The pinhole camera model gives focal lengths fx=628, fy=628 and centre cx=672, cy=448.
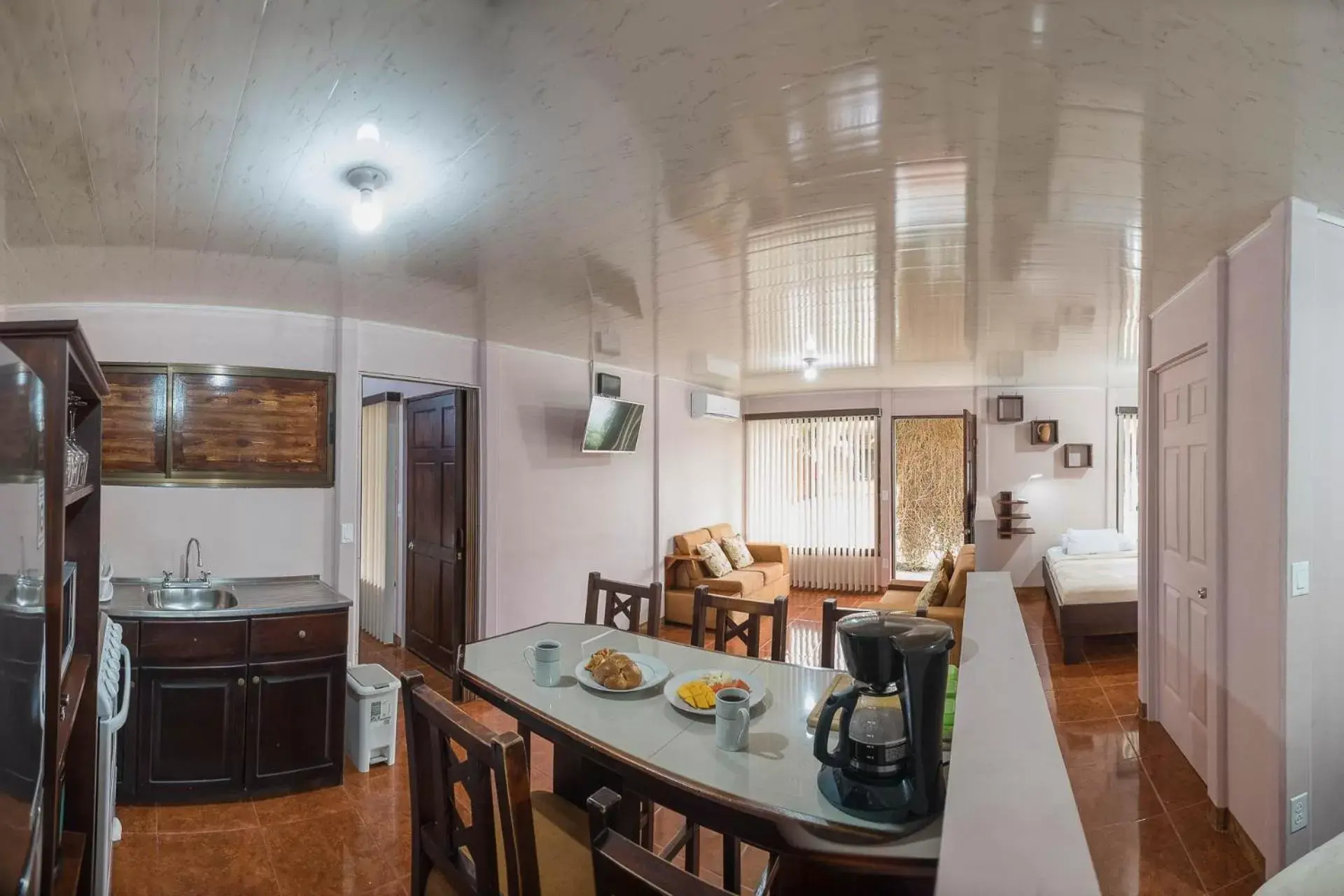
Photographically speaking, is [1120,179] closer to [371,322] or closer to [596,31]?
[596,31]

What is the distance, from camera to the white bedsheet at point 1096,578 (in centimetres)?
464

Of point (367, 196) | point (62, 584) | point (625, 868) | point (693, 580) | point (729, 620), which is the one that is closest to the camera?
point (625, 868)

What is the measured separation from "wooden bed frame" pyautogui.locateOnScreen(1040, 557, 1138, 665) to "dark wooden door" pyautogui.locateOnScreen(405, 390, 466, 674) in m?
4.32

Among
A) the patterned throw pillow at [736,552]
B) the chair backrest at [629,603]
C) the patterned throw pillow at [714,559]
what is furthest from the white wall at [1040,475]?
the chair backrest at [629,603]

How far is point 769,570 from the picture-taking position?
6387 mm

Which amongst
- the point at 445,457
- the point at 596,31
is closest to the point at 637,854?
the point at 596,31

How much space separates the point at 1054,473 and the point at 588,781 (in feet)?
22.0

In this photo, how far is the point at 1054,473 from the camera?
22.5ft

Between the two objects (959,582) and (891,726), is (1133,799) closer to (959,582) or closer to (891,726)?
(959,582)

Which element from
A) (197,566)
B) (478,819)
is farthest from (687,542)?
(478,819)

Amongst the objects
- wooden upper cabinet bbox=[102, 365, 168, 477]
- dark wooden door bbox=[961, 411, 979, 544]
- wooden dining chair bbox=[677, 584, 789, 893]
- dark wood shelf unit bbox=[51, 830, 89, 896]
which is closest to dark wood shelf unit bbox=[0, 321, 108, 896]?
dark wood shelf unit bbox=[51, 830, 89, 896]

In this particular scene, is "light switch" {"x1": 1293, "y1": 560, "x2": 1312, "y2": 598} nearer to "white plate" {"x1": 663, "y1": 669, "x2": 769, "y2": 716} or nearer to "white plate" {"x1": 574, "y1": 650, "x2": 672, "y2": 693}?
"white plate" {"x1": 663, "y1": 669, "x2": 769, "y2": 716}

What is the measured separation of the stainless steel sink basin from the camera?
300 centimetres

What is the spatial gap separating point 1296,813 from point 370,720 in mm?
3703
